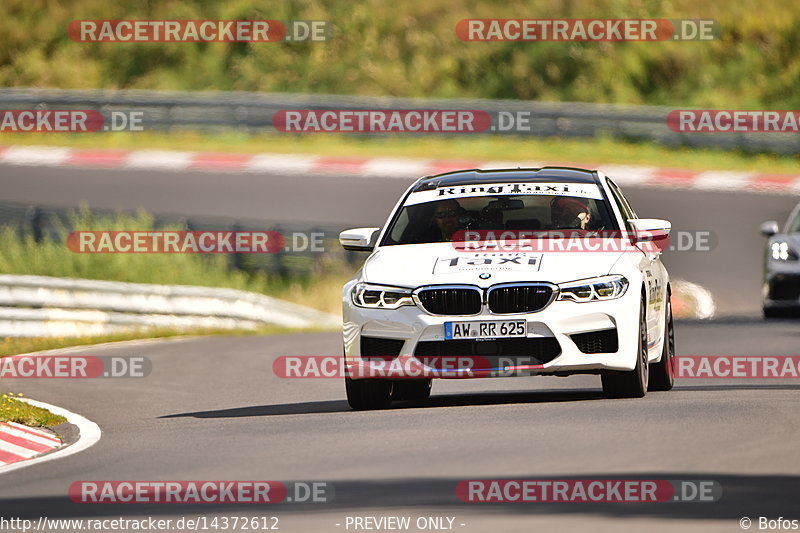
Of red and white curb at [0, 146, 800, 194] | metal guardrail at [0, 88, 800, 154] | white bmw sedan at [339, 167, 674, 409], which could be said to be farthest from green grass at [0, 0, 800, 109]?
white bmw sedan at [339, 167, 674, 409]

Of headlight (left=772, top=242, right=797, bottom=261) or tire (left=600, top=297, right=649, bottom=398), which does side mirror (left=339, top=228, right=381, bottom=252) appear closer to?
tire (left=600, top=297, right=649, bottom=398)

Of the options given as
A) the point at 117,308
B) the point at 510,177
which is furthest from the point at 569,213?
the point at 117,308

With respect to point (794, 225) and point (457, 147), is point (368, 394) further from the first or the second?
point (457, 147)

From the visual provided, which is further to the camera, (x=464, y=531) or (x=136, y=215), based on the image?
(x=136, y=215)

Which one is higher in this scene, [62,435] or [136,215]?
[136,215]

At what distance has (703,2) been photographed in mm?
42750

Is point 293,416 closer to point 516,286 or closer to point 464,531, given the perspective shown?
point 516,286

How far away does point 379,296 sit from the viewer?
10.7 m

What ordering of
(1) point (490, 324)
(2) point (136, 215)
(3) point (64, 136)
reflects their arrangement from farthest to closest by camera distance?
(3) point (64, 136)
(2) point (136, 215)
(1) point (490, 324)

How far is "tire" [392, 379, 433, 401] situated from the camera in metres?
11.7

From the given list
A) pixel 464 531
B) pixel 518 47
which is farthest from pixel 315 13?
pixel 464 531

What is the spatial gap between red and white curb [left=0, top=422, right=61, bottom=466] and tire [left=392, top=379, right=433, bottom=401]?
7.69 ft

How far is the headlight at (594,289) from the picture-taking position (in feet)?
34.5

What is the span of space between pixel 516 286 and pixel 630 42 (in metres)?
31.1
